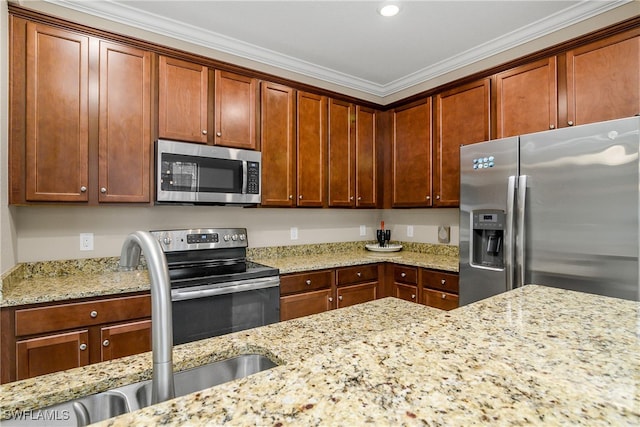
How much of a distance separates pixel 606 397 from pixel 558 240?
1.80 metres

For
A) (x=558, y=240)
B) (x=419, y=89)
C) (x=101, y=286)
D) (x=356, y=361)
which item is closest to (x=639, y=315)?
(x=356, y=361)

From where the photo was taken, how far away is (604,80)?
86.3 inches

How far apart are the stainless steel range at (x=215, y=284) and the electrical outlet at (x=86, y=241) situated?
16.2 inches

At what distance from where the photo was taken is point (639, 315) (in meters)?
0.95

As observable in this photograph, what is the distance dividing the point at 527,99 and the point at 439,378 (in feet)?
8.70

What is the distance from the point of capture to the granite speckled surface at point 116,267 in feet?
6.10

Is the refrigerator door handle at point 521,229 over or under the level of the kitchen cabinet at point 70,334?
over

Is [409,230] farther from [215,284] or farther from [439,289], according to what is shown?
[215,284]

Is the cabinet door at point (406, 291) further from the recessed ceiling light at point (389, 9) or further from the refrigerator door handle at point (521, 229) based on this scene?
the recessed ceiling light at point (389, 9)

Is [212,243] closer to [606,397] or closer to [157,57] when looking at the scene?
[157,57]

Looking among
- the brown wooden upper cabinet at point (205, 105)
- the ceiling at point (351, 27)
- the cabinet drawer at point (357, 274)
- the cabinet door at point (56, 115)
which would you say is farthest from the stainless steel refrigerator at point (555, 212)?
the cabinet door at point (56, 115)

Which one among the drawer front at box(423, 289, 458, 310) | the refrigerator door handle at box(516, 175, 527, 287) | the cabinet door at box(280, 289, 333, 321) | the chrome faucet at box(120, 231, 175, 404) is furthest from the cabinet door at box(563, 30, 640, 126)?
the chrome faucet at box(120, 231, 175, 404)

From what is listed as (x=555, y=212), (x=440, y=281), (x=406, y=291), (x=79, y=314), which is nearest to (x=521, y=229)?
(x=555, y=212)

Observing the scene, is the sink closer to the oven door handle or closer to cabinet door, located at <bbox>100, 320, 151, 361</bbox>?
the oven door handle
